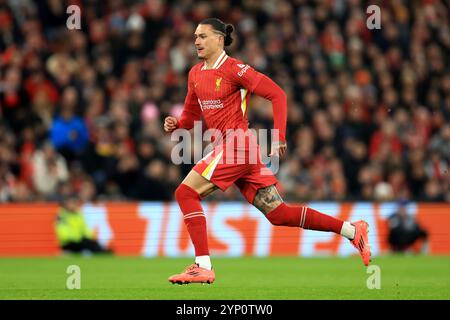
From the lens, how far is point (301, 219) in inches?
428

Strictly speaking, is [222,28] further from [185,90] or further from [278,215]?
[185,90]

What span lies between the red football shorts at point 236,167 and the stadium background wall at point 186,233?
7669 millimetres

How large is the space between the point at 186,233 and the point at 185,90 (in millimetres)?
3358

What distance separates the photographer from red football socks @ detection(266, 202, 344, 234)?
10.8 m

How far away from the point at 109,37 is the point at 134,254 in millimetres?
5146

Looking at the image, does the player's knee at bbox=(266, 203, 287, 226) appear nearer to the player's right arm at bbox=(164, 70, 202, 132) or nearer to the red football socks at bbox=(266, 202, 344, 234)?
the red football socks at bbox=(266, 202, 344, 234)

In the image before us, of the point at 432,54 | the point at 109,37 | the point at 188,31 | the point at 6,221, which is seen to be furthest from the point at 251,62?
the point at 6,221

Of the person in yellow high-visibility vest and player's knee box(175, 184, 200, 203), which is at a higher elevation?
player's knee box(175, 184, 200, 203)

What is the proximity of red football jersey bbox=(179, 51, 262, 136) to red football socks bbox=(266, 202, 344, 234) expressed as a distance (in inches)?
38.7

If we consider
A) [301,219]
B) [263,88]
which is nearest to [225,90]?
[263,88]

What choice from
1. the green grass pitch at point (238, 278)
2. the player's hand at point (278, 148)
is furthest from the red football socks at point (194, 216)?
the player's hand at point (278, 148)

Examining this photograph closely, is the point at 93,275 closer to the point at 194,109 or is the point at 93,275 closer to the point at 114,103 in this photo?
the point at 194,109

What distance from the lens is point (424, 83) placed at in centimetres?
2289

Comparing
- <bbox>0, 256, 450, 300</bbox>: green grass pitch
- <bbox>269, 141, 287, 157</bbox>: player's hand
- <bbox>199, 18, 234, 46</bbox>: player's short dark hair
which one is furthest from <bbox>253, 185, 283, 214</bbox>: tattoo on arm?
<bbox>199, 18, 234, 46</bbox>: player's short dark hair
